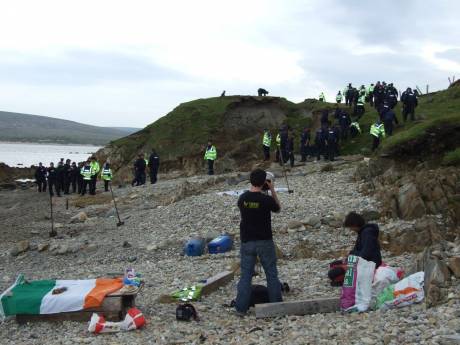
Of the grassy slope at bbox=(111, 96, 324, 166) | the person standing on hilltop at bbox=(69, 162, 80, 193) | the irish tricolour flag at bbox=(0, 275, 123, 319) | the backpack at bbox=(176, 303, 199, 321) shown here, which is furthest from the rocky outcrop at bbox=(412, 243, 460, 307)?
the grassy slope at bbox=(111, 96, 324, 166)

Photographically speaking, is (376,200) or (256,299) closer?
(256,299)

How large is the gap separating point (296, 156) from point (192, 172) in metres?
7.57

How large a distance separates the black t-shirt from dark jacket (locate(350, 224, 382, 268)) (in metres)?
1.44

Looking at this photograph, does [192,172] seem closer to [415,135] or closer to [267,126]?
[267,126]

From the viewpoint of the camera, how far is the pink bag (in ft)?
27.3

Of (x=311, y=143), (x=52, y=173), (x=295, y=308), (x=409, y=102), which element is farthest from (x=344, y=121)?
(x=295, y=308)

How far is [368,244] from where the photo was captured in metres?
8.80

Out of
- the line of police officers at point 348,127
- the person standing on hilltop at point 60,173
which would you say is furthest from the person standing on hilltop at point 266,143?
the person standing on hilltop at point 60,173

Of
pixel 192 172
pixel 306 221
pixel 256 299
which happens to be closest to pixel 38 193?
pixel 192 172

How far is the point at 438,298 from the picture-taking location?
786 centimetres

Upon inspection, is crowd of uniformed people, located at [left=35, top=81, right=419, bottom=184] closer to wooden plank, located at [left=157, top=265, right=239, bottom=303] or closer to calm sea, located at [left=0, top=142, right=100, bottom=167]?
wooden plank, located at [left=157, top=265, right=239, bottom=303]

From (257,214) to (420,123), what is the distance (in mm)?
17104

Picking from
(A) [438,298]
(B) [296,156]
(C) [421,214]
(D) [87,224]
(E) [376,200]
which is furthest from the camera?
(B) [296,156]

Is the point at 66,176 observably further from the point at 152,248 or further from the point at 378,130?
the point at 152,248
